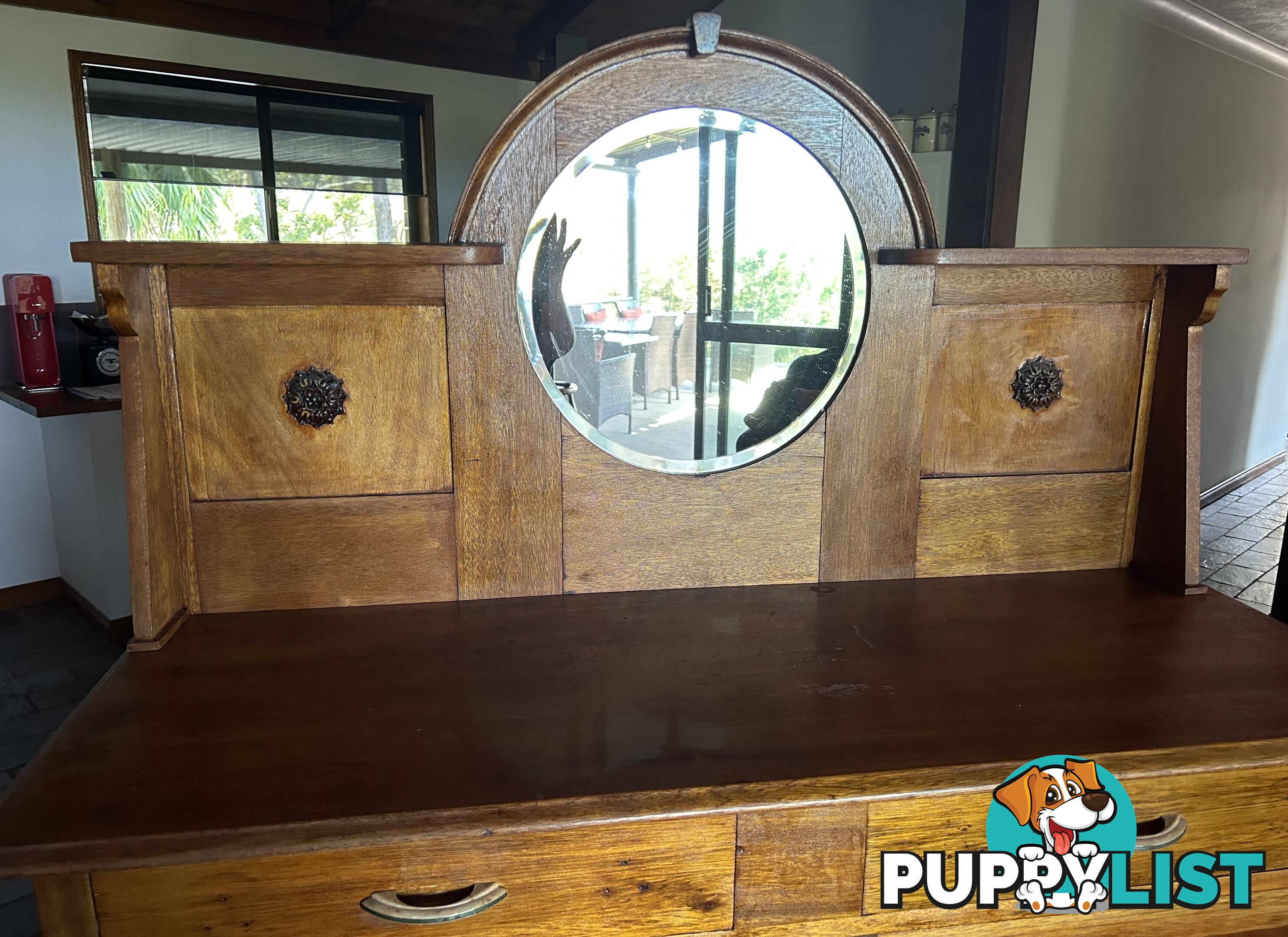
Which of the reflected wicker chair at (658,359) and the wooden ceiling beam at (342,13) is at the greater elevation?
the wooden ceiling beam at (342,13)

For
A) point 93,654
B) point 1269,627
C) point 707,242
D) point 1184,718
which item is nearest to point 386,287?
point 707,242

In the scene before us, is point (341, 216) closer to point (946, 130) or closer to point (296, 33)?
point (296, 33)

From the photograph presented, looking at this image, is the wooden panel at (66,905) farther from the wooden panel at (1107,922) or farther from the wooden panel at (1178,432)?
the wooden panel at (1178,432)

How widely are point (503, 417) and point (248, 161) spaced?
3.74 meters

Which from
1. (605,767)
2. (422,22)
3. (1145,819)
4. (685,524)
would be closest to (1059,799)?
(1145,819)

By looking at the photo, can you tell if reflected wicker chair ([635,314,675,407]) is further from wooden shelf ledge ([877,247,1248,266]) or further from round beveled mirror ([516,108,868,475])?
wooden shelf ledge ([877,247,1248,266])

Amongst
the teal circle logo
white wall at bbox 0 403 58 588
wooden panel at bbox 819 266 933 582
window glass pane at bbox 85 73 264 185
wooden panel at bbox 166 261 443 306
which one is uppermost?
window glass pane at bbox 85 73 264 185

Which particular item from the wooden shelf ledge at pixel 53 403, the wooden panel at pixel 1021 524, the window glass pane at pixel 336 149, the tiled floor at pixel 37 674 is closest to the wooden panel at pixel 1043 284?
the wooden panel at pixel 1021 524

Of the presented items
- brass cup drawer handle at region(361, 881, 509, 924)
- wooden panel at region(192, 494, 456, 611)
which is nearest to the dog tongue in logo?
brass cup drawer handle at region(361, 881, 509, 924)

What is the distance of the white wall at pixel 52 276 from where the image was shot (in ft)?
10.4

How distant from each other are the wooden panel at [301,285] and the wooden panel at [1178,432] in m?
1.13

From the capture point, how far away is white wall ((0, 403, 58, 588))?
3441 millimetres

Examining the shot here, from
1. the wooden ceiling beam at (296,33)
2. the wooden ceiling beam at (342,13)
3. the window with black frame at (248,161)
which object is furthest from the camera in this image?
the wooden ceiling beam at (342,13)

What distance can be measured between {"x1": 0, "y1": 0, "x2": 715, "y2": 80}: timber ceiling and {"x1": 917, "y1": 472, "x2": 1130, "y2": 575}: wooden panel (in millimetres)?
3027
